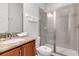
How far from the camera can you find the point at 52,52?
4.97 feet

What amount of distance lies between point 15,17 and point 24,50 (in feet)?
1.37

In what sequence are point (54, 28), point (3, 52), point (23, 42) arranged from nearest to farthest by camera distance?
point (3, 52) → point (23, 42) → point (54, 28)

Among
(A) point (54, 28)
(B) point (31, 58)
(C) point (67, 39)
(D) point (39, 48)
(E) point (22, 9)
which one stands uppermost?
(E) point (22, 9)

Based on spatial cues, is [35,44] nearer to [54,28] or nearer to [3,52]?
[54,28]

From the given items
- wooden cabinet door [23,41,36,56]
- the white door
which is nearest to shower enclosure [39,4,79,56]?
wooden cabinet door [23,41,36,56]

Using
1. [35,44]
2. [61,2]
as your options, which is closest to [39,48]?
[35,44]

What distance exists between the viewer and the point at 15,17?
4.71ft

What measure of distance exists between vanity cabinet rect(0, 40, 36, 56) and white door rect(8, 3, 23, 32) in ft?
0.69

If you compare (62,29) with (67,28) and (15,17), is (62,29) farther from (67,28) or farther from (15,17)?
(15,17)

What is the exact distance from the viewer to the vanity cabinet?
4.17 feet

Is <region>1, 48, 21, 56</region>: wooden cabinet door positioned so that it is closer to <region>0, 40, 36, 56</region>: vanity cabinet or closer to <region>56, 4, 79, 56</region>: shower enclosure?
<region>0, 40, 36, 56</region>: vanity cabinet

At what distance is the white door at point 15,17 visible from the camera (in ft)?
4.65

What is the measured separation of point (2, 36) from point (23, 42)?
26cm

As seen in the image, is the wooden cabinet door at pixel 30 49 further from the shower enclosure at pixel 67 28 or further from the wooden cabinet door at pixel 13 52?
the shower enclosure at pixel 67 28
